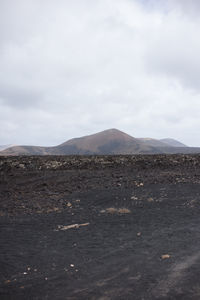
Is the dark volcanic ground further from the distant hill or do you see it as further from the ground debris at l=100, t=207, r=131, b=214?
Answer: the distant hill

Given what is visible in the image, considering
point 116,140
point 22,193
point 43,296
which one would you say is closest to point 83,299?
point 43,296

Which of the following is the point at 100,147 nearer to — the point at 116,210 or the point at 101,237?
the point at 116,210

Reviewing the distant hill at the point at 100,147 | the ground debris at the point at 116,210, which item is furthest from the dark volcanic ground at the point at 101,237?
the distant hill at the point at 100,147

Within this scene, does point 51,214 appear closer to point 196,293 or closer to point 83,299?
point 83,299

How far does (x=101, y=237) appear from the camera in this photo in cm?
854

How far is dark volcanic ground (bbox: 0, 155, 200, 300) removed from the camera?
17.2 feet

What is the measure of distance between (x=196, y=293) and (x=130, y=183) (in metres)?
12.4

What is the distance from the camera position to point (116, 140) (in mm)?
192250

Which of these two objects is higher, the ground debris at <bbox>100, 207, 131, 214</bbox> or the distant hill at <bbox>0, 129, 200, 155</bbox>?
the distant hill at <bbox>0, 129, 200, 155</bbox>

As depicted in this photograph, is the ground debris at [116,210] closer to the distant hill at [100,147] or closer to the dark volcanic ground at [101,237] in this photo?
the dark volcanic ground at [101,237]

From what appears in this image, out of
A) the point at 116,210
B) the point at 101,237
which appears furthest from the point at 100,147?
the point at 101,237

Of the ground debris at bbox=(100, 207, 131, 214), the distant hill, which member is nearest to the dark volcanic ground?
the ground debris at bbox=(100, 207, 131, 214)

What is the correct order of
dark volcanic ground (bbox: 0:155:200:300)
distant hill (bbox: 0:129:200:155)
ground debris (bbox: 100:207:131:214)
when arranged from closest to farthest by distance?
dark volcanic ground (bbox: 0:155:200:300) < ground debris (bbox: 100:207:131:214) < distant hill (bbox: 0:129:200:155)

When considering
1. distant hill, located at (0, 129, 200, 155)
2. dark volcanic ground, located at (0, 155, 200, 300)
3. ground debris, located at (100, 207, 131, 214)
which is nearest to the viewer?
dark volcanic ground, located at (0, 155, 200, 300)
